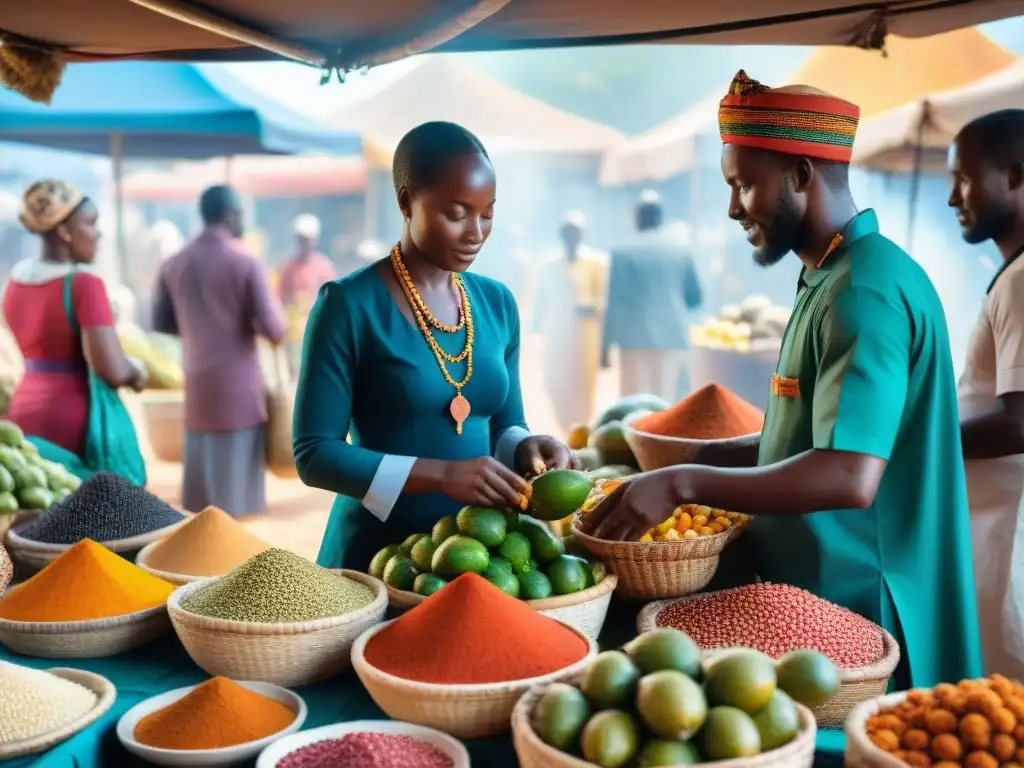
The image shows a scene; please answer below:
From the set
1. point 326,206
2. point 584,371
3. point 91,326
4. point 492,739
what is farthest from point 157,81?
point 326,206

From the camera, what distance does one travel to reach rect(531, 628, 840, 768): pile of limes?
3.78ft

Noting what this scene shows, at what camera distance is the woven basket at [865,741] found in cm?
119

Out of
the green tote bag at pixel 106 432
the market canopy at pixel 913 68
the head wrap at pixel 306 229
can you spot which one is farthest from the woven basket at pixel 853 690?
the head wrap at pixel 306 229

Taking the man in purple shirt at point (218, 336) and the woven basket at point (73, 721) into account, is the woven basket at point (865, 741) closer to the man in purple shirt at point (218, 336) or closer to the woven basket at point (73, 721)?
the woven basket at point (73, 721)

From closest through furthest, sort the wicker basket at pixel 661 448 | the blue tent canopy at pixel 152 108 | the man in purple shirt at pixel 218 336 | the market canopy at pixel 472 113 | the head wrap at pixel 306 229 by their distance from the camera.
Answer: the wicker basket at pixel 661 448, the man in purple shirt at pixel 218 336, the blue tent canopy at pixel 152 108, the head wrap at pixel 306 229, the market canopy at pixel 472 113

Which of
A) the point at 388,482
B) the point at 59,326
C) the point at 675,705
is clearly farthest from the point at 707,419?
the point at 59,326

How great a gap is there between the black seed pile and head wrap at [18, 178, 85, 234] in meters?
1.91

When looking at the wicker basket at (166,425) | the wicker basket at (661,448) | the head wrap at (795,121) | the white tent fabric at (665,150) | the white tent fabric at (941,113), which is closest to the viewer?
the head wrap at (795,121)

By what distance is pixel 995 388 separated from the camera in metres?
2.42

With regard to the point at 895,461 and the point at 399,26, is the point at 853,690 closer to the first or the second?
the point at 895,461

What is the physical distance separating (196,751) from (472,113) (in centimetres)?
1212

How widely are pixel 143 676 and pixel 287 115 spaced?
5876 mm

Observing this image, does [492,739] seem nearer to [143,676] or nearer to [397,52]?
[143,676]

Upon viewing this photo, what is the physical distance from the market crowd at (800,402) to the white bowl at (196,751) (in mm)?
467
